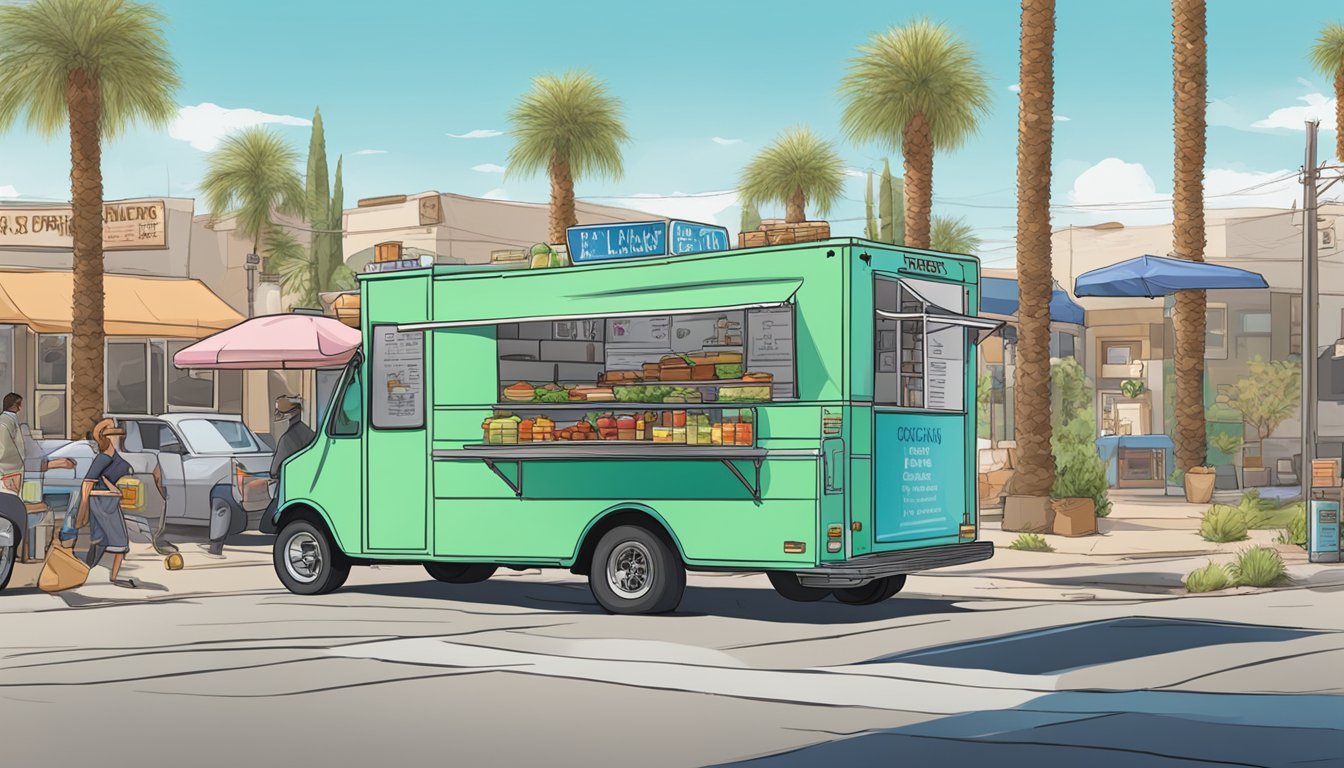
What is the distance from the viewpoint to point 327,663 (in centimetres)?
1185

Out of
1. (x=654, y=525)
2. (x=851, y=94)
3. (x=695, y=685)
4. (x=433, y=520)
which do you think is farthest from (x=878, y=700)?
(x=851, y=94)

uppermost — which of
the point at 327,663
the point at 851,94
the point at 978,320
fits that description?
the point at 851,94

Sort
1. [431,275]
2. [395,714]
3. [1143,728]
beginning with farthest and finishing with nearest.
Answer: [431,275]
[395,714]
[1143,728]

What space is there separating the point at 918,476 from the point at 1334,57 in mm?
35278

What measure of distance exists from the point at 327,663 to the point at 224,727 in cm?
255

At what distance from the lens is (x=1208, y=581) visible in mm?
17141

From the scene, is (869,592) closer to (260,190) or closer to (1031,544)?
(1031,544)

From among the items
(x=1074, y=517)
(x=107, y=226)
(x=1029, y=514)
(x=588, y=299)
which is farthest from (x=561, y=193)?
(x=588, y=299)

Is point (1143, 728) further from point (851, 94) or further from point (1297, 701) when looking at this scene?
point (851, 94)

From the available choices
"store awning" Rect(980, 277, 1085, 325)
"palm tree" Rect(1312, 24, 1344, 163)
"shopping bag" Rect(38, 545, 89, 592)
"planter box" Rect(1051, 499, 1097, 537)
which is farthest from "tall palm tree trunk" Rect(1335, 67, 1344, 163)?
"shopping bag" Rect(38, 545, 89, 592)

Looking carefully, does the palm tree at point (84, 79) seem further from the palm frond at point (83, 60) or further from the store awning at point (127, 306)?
the store awning at point (127, 306)

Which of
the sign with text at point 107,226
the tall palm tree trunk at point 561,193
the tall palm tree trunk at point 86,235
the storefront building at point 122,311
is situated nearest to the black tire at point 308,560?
the tall palm tree trunk at point 86,235

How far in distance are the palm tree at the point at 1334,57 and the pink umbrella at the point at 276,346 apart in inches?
1146

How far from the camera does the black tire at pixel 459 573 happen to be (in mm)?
17906
